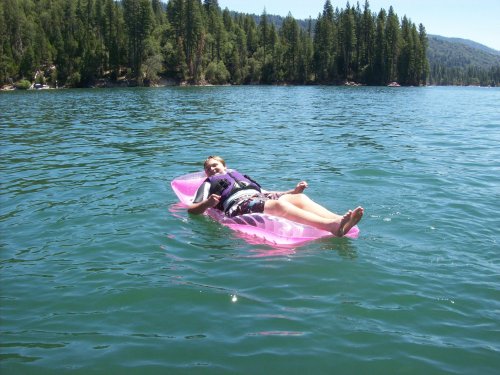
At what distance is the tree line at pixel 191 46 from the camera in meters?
91.8

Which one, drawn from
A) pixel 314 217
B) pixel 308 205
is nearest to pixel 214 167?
Answer: pixel 308 205

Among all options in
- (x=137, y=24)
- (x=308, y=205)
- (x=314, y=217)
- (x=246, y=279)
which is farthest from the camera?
(x=137, y=24)

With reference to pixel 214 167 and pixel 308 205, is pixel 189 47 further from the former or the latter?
pixel 308 205

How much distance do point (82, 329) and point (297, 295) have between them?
92.6 inches

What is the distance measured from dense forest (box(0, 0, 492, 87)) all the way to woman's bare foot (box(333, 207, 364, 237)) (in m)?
85.1

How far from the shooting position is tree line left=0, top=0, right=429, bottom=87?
9181cm

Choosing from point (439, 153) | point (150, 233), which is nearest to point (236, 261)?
point (150, 233)

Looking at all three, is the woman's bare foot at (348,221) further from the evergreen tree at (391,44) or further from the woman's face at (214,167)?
the evergreen tree at (391,44)

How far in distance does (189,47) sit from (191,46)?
0.51m

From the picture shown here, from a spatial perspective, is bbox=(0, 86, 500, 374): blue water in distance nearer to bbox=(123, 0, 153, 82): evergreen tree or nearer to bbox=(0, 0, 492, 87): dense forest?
bbox=(0, 0, 492, 87): dense forest

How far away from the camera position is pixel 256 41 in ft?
411

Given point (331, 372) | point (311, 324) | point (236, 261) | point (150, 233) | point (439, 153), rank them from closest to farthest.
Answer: point (331, 372), point (311, 324), point (236, 261), point (150, 233), point (439, 153)

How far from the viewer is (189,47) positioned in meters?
100

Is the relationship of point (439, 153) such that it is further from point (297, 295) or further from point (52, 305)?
point (52, 305)
